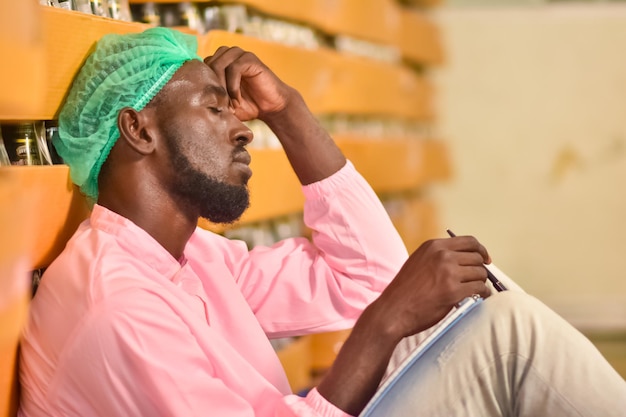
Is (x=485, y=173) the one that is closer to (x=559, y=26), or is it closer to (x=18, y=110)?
(x=559, y=26)

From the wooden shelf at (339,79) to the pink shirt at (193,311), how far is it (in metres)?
0.48

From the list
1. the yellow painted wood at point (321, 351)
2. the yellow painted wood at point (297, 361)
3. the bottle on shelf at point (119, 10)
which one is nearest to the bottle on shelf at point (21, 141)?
the bottle on shelf at point (119, 10)

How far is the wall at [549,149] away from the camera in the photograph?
6.39m

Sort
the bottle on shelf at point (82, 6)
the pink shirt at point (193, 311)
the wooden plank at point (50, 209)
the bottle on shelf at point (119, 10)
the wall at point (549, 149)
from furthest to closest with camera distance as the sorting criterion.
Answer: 1. the wall at point (549, 149)
2. the bottle on shelf at point (119, 10)
3. the bottle on shelf at point (82, 6)
4. the wooden plank at point (50, 209)
5. the pink shirt at point (193, 311)

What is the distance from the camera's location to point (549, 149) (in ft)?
21.3

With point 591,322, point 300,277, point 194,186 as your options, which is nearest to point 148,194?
point 194,186

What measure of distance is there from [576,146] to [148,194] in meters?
5.00

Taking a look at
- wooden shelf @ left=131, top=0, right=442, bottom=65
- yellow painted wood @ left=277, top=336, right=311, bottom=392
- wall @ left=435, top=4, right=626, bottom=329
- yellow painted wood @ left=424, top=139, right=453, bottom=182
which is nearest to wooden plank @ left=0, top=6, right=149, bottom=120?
wooden shelf @ left=131, top=0, right=442, bottom=65

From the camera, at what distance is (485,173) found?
6.64m

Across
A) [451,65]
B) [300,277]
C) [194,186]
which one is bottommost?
[451,65]

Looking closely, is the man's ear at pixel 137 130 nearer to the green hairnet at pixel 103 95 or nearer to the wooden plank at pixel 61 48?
the green hairnet at pixel 103 95

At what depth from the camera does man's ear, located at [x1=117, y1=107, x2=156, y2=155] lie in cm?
182

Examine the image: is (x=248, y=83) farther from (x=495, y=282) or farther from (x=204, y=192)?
(x=495, y=282)

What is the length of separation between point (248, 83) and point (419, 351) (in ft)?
2.20
